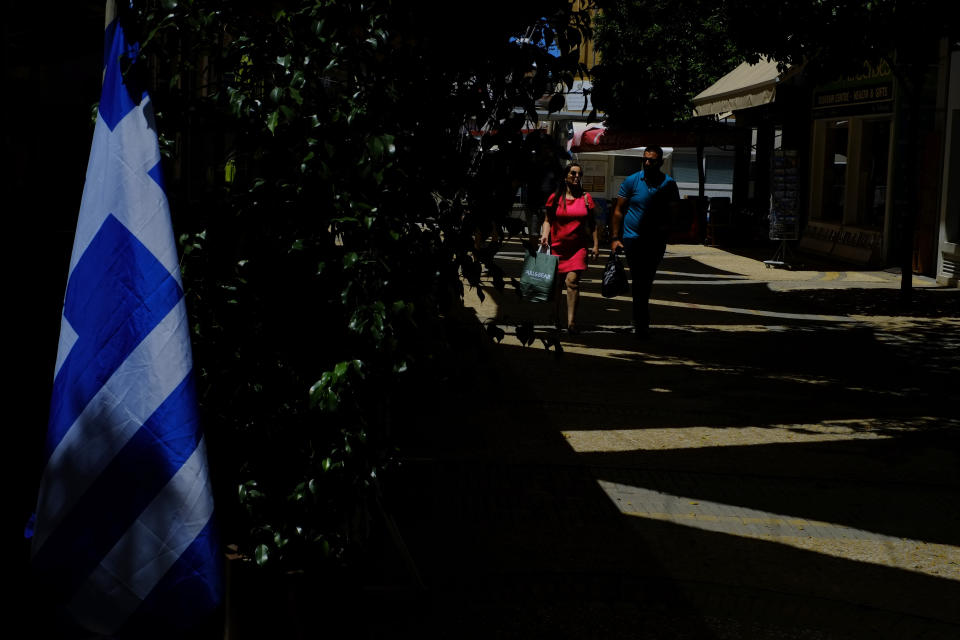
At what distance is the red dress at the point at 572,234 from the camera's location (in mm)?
11648

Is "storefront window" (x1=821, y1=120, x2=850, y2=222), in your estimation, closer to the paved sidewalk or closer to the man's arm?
the paved sidewalk

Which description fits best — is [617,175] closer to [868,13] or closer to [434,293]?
[868,13]

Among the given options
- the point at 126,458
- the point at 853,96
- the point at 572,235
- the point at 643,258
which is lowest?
the point at 643,258

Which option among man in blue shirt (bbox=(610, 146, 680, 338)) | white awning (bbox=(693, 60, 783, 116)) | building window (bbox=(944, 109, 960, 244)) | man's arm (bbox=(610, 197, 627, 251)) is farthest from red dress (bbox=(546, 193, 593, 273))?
white awning (bbox=(693, 60, 783, 116))

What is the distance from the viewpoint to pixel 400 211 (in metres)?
3.90

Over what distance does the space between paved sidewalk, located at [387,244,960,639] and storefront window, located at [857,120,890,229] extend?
36.8ft

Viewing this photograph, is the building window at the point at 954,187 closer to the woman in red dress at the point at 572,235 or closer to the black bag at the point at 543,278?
the woman in red dress at the point at 572,235

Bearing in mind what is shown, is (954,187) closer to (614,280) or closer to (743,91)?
(743,91)

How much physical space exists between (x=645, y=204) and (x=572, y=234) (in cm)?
75

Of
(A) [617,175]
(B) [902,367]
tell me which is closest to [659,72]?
(A) [617,175]

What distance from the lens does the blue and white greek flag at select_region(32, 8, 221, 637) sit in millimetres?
3016

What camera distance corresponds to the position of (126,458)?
3018 mm

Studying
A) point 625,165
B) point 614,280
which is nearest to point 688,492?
point 614,280

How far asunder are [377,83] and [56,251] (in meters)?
1.67
